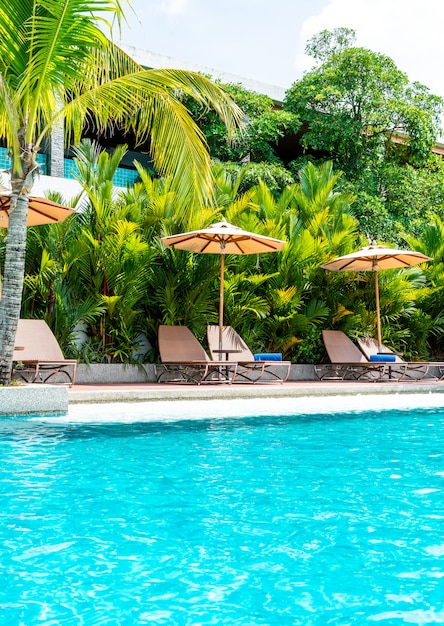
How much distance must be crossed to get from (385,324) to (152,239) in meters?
5.74

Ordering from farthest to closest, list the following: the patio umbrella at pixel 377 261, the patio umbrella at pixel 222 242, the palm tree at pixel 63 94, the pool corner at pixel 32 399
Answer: the patio umbrella at pixel 377 261
the patio umbrella at pixel 222 242
the pool corner at pixel 32 399
the palm tree at pixel 63 94

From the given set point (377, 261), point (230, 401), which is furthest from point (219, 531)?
point (377, 261)

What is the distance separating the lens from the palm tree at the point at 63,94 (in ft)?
25.0

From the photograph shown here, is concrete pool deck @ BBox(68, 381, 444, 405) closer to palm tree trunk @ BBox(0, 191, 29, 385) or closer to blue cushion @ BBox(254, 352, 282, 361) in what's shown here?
blue cushion @ BBox(254, 352, 282, 361)

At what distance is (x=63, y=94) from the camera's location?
8.72 metres

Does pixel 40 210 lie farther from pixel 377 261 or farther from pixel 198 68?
pixel 198 68

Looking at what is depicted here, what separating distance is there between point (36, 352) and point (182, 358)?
8.28 ft

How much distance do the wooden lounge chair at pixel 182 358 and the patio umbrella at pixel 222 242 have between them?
1.70 feet

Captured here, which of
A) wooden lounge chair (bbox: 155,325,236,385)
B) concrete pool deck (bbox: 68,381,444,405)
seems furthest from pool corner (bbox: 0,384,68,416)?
wooden lounge chair (bbox: 155,325,236,385)

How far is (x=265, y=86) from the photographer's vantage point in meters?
22.1

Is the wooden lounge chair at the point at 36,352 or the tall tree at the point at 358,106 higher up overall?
the tall tree at the point at 358,106

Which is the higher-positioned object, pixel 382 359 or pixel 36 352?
pixel 36 352

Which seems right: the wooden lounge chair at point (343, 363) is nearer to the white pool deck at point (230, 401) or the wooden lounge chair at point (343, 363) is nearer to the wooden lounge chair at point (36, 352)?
the white pool deck at point (230, 401)

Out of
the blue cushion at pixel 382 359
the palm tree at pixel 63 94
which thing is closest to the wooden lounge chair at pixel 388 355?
the blue cushion at pixel 382 359
